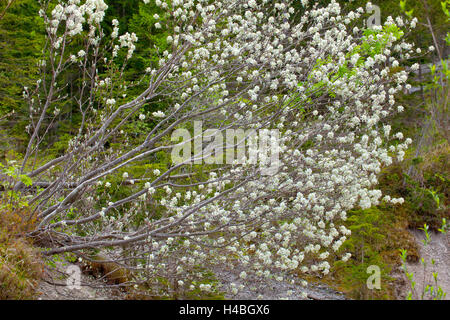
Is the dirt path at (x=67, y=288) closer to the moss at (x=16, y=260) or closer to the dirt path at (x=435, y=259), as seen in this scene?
the moss at (x=16, y=260)

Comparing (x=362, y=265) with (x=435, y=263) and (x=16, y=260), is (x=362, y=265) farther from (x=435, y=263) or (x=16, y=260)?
(x=16, y=260)

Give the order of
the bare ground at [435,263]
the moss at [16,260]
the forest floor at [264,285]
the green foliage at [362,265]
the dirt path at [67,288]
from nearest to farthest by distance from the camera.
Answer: the moss at [16,260] < the dirt path at [67,288] < the forest floor at [264,285] < the green foliage at [362,265] < the bare ground at [435,263]

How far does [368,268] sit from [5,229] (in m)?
4.82

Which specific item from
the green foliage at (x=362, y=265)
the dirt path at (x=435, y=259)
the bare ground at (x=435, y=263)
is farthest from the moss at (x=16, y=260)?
the dirt path at (x=435, y=259)

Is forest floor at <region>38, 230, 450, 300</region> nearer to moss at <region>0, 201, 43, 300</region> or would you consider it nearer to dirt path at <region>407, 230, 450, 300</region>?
dirt path at <region>407, 230, 450, 300</region>

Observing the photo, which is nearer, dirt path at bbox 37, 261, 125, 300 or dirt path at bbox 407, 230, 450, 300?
dirt path at bbox 37, 261, 125, 300

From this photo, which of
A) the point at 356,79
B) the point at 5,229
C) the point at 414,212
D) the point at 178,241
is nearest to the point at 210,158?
the point at 178,241

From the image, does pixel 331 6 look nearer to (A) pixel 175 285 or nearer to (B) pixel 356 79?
(B) pixel 356 79

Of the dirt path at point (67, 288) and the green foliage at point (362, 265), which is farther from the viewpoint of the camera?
the green foliage at point (362, 265)

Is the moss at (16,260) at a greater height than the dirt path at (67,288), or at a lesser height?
greater

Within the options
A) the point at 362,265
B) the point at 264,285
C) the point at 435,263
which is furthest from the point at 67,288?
the point at 435,263

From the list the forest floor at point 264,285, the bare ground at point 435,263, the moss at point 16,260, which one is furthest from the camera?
the bare ground at point 435,263

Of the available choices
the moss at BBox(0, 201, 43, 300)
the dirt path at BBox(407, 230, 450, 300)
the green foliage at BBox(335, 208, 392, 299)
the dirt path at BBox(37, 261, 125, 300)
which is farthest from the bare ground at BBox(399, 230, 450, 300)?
the moss at BBox(0, 201, 43, 300)
